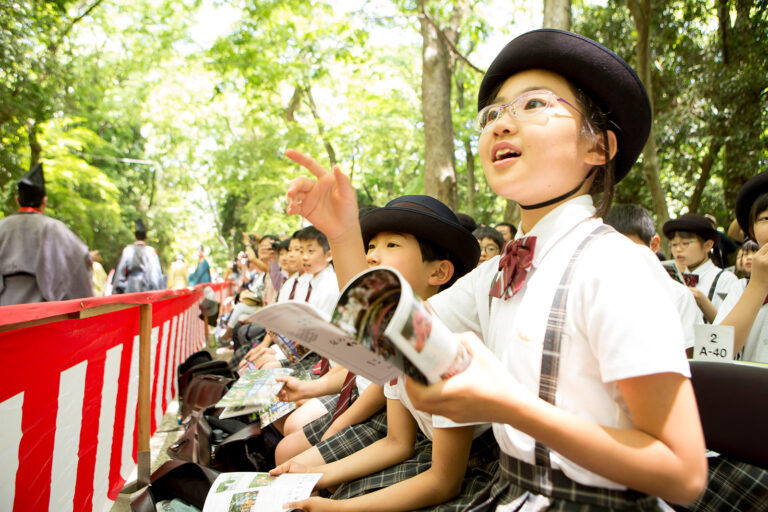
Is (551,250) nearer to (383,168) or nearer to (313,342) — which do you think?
(313,342)

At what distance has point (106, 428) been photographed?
3.08m

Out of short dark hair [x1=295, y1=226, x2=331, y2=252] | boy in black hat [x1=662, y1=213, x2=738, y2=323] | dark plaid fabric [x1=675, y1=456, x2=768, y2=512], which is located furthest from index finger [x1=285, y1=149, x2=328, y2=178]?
boy in black hat [x1=662, y1=213, x2=738, y2=323]

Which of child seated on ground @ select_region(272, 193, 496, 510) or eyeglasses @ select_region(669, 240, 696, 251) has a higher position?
eyeglasses @ select_region(669, 240, 696, 251)

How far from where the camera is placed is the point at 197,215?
33438mm

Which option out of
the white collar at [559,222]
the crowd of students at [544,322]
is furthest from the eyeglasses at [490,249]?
the white collar at [559,222]

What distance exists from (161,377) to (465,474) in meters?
4.00

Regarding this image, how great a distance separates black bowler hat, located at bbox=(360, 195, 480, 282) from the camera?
221 centimetres

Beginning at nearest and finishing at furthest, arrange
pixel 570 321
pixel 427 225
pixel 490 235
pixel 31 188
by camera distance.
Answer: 1. pixel 570 321
2. pixel 427 225
3. pixel 31 188
4. pixel 490 235

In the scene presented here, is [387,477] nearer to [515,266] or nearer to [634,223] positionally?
[515,266]

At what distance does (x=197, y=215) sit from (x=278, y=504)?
34.0 metres

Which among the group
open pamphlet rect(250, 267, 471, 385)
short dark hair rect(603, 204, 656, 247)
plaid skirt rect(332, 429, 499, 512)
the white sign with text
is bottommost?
plaid skirt rect(332, 429, 499, 512)

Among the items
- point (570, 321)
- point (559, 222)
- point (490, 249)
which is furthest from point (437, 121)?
point (570, 321)

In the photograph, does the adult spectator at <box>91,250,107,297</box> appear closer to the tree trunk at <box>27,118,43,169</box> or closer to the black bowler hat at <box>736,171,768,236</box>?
the tree trunk at <box>27,118,43,169</box>

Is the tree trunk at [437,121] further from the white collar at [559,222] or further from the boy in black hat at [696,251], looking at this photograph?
the white collar at [559,222]
